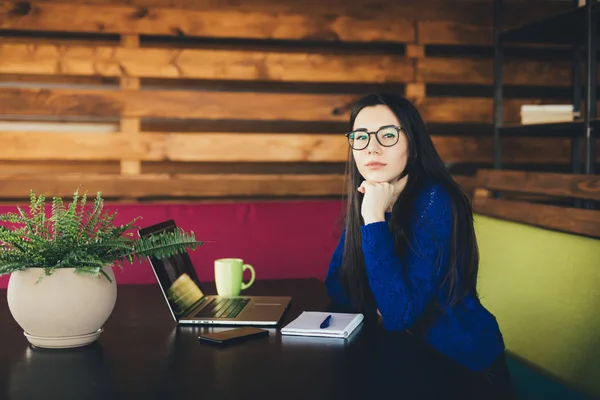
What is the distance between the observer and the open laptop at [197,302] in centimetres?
142

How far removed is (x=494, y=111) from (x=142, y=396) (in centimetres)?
235

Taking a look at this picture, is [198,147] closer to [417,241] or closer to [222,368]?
[417,241]

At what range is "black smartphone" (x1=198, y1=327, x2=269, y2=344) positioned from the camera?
1.25 m

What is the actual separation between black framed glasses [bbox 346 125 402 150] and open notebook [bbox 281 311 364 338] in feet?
1.31

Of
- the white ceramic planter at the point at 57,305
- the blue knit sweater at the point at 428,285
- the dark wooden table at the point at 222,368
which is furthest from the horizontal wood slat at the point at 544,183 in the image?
the white ceramic planter at the point at 57,305

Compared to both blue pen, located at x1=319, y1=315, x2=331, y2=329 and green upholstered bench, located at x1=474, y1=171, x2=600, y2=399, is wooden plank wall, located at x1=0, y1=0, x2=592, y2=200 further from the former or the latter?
blue pen, located at x1=319, y1=315, x2=331, y2=329

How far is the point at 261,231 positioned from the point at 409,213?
1.02 meters

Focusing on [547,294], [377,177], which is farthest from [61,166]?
[547,294]

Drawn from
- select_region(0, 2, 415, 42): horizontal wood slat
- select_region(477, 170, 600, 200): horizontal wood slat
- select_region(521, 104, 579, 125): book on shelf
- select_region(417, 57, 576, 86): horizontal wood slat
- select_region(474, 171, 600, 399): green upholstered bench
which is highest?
select_region(0, 2, 415, 42): horizontal wood slat

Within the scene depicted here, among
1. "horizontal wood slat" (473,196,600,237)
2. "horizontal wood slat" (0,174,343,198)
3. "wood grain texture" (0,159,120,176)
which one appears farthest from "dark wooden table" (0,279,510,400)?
"wood grain texture" (0,159,120,176)

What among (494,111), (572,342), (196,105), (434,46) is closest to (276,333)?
(572,342)

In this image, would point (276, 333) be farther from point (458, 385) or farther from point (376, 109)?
point (376, 109)

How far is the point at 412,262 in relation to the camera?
1545mm

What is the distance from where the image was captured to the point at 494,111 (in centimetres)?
297
